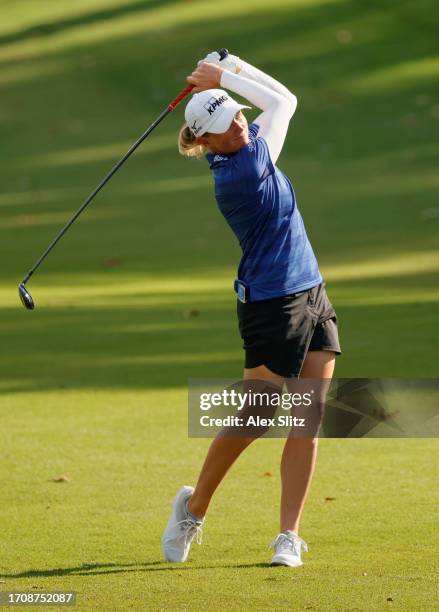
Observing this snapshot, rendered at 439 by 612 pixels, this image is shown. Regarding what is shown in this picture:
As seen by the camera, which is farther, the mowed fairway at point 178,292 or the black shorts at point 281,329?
the mowed fairway at point 178,292

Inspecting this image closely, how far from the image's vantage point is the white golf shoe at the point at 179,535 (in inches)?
234

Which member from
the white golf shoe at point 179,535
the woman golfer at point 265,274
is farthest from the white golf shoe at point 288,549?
the white golf shoe at point 179,535

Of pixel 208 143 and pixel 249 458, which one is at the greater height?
pixel 208 143

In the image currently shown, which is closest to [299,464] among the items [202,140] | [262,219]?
[262,219]

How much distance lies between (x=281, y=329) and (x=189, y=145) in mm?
826

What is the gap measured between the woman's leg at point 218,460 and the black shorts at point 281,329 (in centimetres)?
4

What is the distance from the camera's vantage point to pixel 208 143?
5785 millimetres

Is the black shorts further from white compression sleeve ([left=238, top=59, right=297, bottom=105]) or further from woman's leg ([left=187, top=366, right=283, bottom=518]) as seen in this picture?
white compression sleeve ([left=238, top=59, right=297, bottom=105])

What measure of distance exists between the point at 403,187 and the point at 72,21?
11.2 m

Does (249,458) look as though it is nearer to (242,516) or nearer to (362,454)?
(362,454)

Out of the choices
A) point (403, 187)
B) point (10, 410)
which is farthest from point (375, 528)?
point (403, 187)

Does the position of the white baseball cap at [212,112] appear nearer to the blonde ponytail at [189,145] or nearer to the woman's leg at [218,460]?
the blonde ponytail at [189,145]

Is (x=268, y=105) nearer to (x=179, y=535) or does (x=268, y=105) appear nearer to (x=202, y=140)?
(x=202, y=140)

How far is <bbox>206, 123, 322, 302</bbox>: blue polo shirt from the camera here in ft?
18.5
